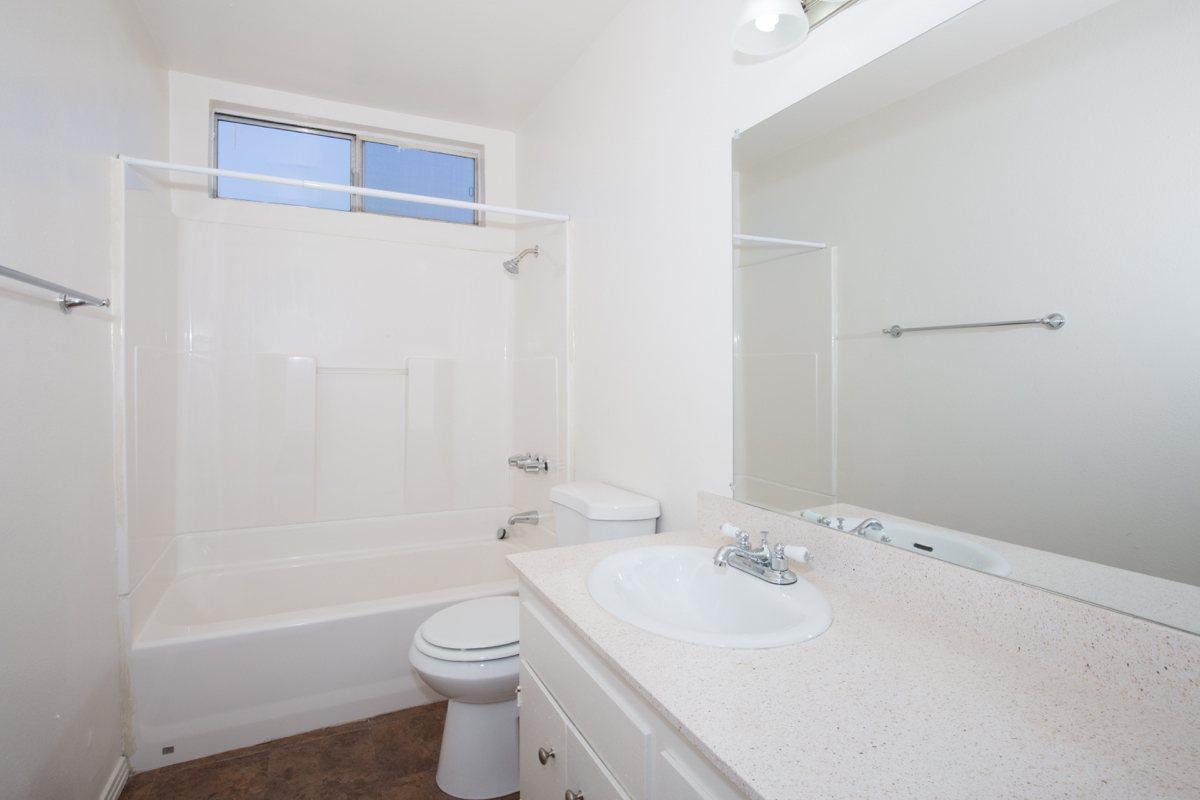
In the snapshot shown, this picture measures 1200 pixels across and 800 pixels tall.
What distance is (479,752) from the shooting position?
1646 mm

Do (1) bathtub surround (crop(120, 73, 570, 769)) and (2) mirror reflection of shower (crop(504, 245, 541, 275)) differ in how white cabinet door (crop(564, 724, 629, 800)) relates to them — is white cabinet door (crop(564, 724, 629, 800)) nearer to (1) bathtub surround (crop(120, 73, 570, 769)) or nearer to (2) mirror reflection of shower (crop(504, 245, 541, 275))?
(1) bathtub surround (crop(120, 73, 570, 769))

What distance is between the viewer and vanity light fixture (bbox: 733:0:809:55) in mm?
1122

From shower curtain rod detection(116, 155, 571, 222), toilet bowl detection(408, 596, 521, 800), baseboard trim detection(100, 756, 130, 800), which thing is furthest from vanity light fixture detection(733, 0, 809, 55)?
baseboard trim detection(100, 756, 130, 800)

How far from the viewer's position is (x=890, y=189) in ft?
3.42

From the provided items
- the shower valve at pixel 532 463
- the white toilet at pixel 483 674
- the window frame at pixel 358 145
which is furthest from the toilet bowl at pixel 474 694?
the window frame at pixel 358 145

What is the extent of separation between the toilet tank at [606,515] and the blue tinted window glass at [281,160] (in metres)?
1.98

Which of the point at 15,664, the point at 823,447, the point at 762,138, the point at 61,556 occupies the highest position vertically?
the point at 762,138

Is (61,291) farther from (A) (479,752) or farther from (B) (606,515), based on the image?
(A) (479,752)

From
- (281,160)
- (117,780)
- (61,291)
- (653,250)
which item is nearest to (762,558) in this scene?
(653,250)

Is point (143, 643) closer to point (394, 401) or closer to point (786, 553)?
point (394, 401)

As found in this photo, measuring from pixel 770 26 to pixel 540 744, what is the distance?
1.59 meters

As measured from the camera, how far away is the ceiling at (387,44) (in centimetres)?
194

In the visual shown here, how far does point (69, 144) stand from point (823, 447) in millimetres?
2021

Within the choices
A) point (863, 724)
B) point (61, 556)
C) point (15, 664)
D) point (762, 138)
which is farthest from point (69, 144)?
point (863, 724)
